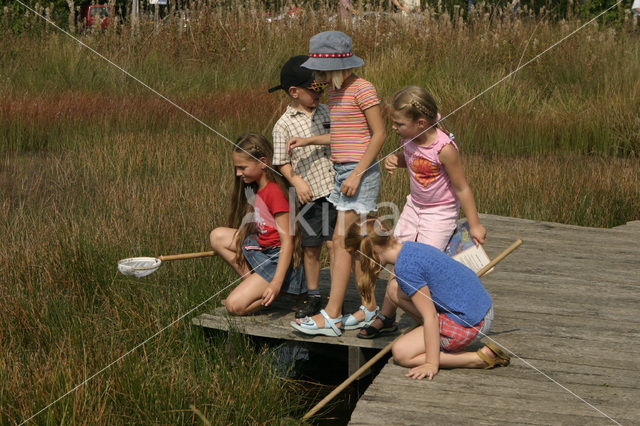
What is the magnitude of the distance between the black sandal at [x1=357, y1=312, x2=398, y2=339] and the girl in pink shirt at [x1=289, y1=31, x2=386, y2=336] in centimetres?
10

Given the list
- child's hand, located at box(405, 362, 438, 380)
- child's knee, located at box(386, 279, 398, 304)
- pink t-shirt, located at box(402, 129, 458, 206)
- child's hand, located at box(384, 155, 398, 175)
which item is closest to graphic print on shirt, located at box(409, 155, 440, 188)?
pink t-shirt, located at box(402, 129, 458, 206)

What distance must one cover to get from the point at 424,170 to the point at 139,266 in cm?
144

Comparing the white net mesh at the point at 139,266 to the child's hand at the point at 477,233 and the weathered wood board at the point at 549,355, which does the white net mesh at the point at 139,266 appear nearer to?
the weathered wood board at the point at 549,355

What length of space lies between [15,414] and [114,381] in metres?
0.40

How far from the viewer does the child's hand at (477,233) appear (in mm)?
4055

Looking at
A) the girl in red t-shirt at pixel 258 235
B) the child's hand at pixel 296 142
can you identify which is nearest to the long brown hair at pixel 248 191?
the girl in red t-shirt at pixel 258 235

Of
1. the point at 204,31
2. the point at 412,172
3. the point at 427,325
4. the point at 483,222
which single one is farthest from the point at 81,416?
the point at 204,31

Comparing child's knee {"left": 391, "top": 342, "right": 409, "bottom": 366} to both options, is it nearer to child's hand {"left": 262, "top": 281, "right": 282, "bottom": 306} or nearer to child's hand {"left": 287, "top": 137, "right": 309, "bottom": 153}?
child's hand {"left": 262, "top": 281, "right": 282, "bottom": 306}

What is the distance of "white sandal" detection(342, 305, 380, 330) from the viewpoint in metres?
4.30

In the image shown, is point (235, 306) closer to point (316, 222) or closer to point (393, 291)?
point (316, 222)

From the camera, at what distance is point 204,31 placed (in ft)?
39.4

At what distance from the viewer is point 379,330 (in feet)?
13.9

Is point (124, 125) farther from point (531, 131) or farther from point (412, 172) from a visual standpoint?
point (412, 172)

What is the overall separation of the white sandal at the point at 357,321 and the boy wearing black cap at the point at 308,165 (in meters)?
0.18
